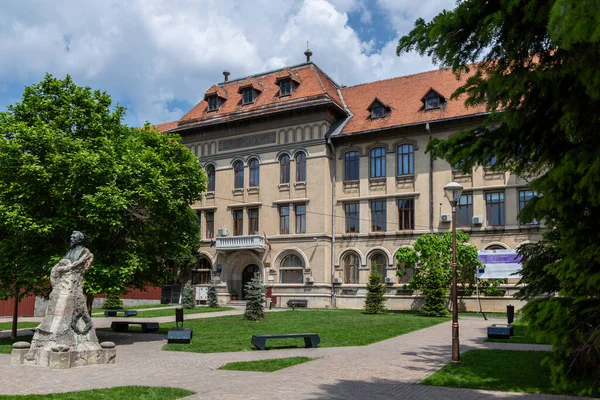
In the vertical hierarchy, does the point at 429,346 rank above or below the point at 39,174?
below

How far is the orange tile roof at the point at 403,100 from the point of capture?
113 ft

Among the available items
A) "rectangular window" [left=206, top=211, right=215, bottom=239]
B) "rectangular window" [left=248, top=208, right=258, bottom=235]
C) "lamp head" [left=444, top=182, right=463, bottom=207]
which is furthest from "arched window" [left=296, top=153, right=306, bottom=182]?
"lamp head" [left=444, top=182, right=463, bottom=207]

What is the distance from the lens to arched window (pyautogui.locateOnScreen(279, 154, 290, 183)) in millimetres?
38250

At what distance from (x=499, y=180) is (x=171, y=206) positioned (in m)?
21.2

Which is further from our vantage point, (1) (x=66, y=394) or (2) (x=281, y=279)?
(2) (x=281, y=279)

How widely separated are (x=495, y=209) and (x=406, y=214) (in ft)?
17.6

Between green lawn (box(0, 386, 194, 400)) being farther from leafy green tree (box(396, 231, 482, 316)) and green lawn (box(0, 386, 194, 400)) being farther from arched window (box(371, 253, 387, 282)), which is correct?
arched window (box(371, 253, 387, 282))

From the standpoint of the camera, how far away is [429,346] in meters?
16.1

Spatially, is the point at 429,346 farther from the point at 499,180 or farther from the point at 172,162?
the point at 499,180

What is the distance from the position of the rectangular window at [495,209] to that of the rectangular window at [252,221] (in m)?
15.6

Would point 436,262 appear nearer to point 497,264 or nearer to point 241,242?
point 497,264

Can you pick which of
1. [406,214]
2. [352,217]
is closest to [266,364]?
[406,214]

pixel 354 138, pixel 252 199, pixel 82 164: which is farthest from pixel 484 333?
pixel 252 199

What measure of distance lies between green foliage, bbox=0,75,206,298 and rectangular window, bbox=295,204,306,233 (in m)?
18.2
